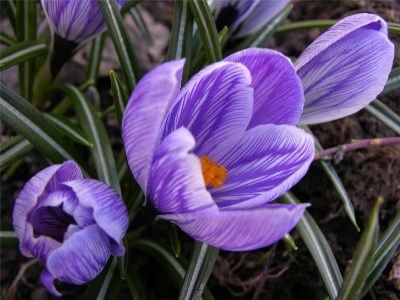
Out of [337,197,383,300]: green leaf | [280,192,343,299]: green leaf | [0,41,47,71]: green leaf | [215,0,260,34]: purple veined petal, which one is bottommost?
[280,192,343,299]: green leaf

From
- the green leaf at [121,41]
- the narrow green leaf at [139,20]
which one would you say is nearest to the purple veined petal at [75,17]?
the green leaf at [121,41]

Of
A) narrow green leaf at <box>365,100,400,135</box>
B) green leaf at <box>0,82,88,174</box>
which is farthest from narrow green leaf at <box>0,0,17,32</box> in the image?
narrow green leaf at <box>365,100,400,135</box>

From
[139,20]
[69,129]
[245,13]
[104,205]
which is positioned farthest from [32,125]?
[139,20]

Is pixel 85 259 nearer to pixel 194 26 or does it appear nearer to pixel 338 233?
pixel 194 26

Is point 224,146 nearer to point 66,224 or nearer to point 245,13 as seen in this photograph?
point 66,224

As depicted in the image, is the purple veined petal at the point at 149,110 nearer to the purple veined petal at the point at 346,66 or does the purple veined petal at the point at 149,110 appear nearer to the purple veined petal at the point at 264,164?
the purple veined petal at the point at 264,164

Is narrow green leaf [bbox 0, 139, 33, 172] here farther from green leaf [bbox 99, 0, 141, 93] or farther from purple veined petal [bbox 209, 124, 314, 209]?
purple veined petal [bbox 209, 124, 314, 209]
